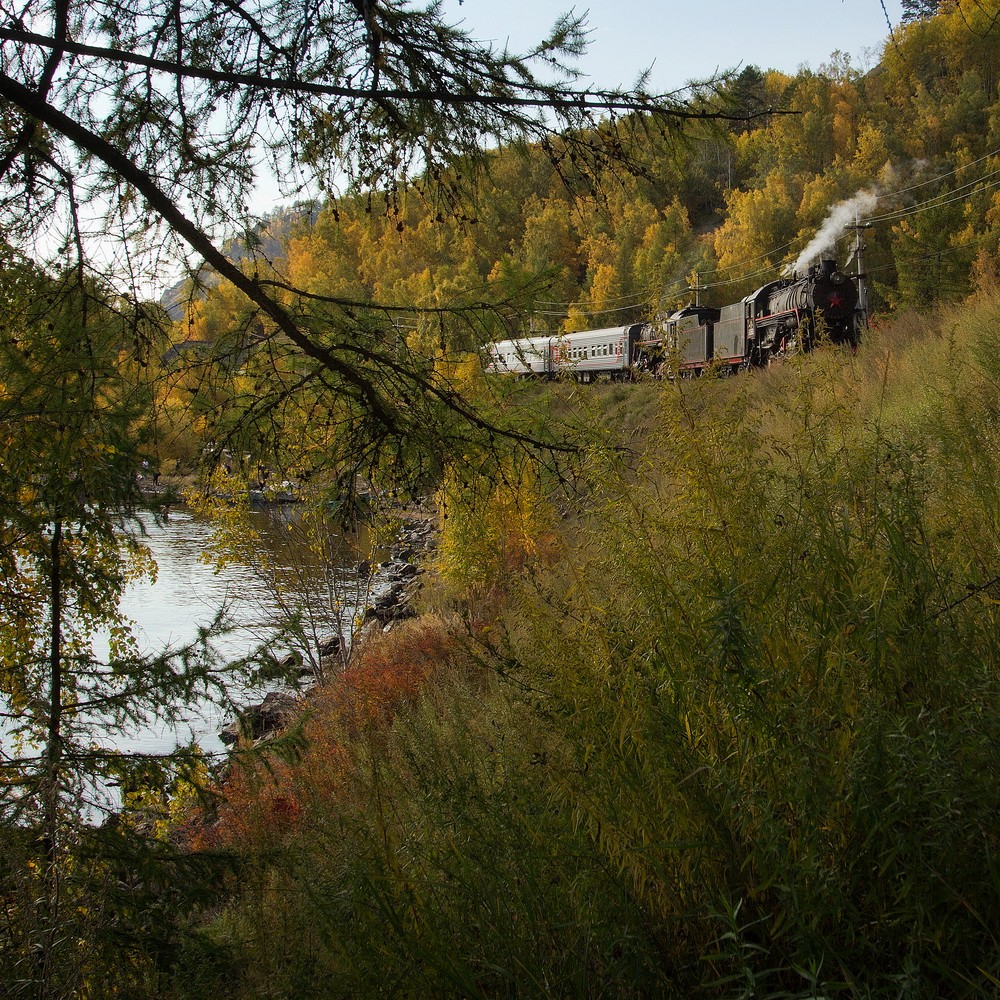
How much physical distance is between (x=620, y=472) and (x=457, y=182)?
5.23ft

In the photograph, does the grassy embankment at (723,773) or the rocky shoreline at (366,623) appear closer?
the grassy embankment at (723,773)

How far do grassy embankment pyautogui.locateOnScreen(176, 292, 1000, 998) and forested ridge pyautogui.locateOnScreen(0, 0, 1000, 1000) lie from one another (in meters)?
0.01

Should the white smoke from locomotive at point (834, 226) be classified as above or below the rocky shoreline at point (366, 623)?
above

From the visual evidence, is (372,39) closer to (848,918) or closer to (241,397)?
(241,397)

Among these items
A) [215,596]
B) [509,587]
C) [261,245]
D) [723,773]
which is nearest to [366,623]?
[215,596]

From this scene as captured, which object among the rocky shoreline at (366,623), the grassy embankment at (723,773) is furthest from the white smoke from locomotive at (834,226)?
the grassy embankment at (723,773)

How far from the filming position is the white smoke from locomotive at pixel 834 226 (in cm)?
3101

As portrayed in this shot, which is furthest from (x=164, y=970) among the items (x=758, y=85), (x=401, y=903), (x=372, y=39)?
(x=758, y=85)

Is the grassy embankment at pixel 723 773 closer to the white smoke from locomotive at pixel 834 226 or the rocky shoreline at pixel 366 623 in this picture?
the rocky shoreline at pixel 366 623

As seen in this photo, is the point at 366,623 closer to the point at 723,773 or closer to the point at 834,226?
the point at 723,773

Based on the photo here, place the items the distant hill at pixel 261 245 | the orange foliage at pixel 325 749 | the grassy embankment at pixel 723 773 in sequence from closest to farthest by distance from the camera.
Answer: the grassy embankment at pixel 723 773 → the distant hill at pixel 261 245 → the orange foliage at pixel 325 749

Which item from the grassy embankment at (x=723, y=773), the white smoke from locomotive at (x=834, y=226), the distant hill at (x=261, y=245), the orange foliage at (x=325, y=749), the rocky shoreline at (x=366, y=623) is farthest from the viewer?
the white smoke from locomotive at (x=834, y=226)

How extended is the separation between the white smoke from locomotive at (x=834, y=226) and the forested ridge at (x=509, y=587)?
67.7 ft

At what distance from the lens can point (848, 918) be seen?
1673mm
